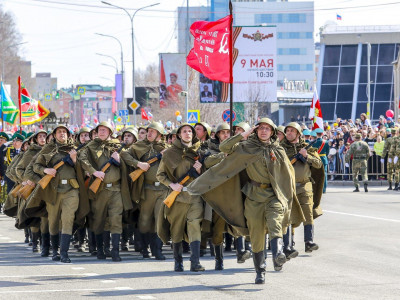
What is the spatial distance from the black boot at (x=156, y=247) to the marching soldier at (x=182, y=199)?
1.20 m

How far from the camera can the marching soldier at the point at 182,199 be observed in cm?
1275

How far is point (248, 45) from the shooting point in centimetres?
4019

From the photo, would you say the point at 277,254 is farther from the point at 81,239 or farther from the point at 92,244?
the point at 81,239

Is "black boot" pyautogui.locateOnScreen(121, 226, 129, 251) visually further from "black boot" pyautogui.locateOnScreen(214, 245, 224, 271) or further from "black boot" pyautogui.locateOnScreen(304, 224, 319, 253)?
"black boot" pyautogui.locateOnScreen(214, 245, 224, 271)

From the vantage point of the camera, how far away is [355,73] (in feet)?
236

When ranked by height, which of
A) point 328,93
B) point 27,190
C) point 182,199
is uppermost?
point 182,199

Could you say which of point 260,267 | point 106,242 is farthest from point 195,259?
point 106,242

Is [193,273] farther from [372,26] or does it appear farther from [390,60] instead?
[372,26]

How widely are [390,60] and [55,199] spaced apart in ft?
198

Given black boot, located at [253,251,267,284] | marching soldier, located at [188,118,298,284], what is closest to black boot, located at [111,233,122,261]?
marching soldier, located at [188,118,298,284]

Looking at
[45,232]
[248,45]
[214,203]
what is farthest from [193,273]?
[248,45]

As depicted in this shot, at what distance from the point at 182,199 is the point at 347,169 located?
21.6 m

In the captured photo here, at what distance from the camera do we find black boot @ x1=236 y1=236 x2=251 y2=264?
42.5ft

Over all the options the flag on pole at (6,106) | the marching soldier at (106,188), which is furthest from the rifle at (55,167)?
the flag on pole at (6,106)
